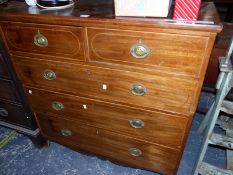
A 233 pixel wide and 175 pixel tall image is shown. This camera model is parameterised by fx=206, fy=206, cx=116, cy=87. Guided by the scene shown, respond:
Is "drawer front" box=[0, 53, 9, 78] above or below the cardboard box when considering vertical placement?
below

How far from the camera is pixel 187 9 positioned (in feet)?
3.01

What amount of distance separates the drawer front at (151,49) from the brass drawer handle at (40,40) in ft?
0.96

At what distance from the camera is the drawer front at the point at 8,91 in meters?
1.57

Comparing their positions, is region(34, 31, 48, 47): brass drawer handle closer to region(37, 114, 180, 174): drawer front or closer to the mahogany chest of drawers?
the mahogany chest of drawers

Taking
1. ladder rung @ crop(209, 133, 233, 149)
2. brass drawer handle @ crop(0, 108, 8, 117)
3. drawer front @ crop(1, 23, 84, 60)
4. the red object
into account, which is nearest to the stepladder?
ladder rung @ crop(209, 133, 233, 149)

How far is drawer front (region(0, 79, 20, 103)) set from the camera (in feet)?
5.15

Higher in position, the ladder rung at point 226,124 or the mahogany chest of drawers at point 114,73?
the mahogany chest of drawers at point 114,73

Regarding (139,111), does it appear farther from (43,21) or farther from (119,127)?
(43,21)

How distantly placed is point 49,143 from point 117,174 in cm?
72

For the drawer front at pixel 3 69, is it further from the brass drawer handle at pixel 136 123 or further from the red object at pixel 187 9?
the red object at pixel 187 9

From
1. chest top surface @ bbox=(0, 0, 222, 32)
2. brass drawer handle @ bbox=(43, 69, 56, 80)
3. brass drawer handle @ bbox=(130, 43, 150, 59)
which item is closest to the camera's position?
chest top surface @ bbox=(0, 0, 222, 32)

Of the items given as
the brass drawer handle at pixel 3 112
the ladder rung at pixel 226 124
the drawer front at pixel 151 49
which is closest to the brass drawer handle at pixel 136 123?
the drawer front at pixel 151 49

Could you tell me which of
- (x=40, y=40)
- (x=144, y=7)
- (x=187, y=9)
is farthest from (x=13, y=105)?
(x=187, y=9)

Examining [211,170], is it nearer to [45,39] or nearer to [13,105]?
[45,39]
